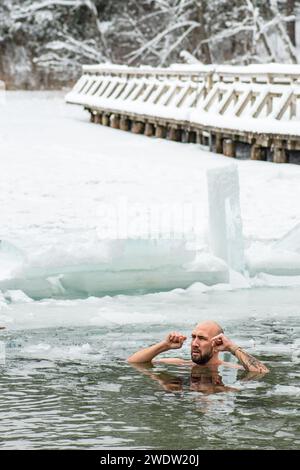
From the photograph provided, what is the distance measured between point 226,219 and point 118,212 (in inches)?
184

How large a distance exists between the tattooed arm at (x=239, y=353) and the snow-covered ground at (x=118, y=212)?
432 centimetres

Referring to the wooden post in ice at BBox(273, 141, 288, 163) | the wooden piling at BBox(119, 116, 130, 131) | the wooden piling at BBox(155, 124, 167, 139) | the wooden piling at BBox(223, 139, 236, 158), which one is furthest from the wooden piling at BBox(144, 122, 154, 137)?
the wooden post in ice at BBox(273, 141, 288, 163)

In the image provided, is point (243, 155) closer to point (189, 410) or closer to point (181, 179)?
point (181, 179)

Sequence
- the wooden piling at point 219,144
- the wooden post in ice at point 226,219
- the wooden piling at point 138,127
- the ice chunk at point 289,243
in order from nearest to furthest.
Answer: the wooden post in ice at point 226,219, the ice chunk at point 289,243, the wooden piling at point 219,144, the wooden piling at point 138,127

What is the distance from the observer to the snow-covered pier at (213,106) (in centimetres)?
2709

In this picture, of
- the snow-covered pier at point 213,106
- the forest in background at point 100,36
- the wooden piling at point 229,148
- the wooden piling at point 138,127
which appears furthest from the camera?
the forest in background at point 100,36

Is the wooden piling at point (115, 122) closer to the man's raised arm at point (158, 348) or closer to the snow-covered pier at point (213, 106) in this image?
the snow-covered pier at point (213, 106)

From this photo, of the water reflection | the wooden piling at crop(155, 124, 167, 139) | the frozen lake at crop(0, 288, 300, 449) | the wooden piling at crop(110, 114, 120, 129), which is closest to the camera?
the frozen lake at crop(0, 288, 300, 449)

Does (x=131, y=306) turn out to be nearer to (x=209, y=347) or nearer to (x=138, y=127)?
(x=209, y=347)

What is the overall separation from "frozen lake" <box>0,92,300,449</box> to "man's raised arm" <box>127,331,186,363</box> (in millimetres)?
138

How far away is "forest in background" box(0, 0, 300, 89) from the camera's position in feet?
205

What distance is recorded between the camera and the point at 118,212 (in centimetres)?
2177

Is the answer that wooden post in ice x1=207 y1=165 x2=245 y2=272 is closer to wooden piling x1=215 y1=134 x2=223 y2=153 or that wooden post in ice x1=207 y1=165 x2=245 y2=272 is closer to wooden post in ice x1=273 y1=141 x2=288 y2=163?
wooden post in ice x1=273 y1=141 x2=288 y2=163

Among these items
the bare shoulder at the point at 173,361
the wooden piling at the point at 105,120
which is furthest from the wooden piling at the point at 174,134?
the bare shoulder at the point at 173,361
